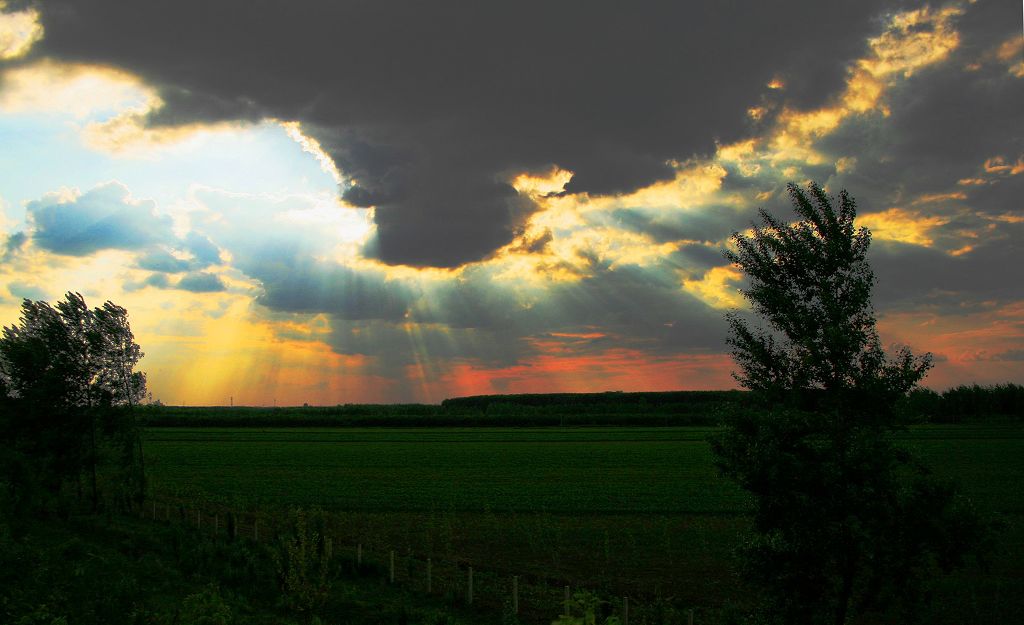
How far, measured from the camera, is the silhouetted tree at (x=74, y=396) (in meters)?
41.1

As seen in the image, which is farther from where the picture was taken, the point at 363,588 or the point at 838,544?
the point at 363,588

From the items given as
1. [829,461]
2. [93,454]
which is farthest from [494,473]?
[829,461]

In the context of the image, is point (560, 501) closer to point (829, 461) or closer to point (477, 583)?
point (477, 583)

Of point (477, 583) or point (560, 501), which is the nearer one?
point (477, 583)

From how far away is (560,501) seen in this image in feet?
142

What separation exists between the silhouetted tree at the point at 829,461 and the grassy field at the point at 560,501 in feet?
4.13

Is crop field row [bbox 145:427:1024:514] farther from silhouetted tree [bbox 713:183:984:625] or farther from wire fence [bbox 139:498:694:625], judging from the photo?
wire fence [bbox 139:498:694:625]

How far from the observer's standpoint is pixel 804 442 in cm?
1677

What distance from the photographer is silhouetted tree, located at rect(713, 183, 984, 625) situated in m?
15.8

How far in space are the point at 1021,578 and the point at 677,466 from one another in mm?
37756

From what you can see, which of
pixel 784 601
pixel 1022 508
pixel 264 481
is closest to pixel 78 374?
pixel 264 481

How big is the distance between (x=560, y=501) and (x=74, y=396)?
102 ft

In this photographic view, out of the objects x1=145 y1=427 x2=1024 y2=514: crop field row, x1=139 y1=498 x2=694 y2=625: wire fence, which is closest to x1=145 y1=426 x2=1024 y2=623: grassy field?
x1=145 y1=427 x2=1024 y2=514: crop field row

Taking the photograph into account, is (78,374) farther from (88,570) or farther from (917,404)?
(917,404)
